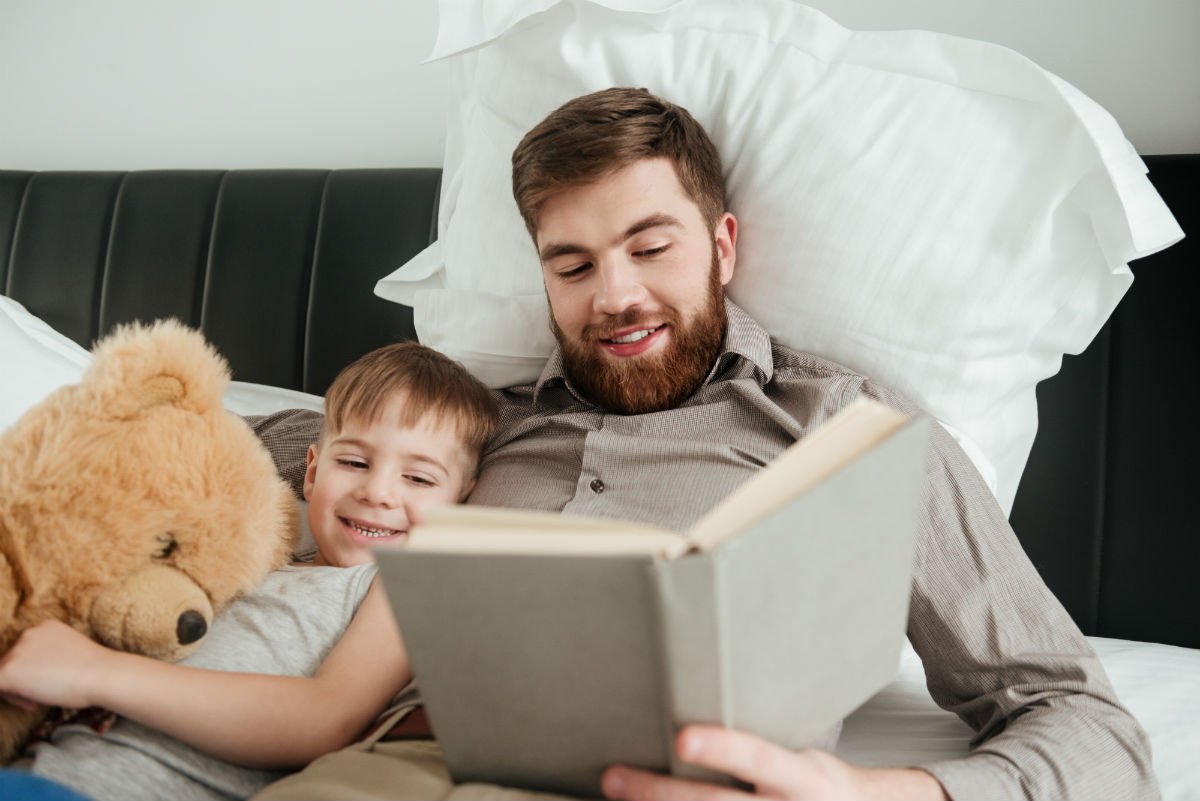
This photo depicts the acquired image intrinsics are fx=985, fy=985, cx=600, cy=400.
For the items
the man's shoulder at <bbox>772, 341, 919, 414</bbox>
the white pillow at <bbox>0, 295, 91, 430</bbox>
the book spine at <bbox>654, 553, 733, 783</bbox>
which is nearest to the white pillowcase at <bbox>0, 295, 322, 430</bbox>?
the white pillow at <bbox>0, 295, 91, 430</bbox>

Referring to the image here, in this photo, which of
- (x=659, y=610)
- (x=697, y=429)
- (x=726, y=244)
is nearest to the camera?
(x=659, y=610)

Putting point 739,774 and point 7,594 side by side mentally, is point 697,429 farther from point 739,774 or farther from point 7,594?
point 7,594

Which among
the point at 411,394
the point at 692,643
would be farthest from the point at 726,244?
the point at 692,643

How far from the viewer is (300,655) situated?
933 millimetres

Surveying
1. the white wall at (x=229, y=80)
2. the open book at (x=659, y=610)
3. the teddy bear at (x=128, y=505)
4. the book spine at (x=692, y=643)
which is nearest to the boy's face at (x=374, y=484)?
the teddy bear at (x=128, y=505)

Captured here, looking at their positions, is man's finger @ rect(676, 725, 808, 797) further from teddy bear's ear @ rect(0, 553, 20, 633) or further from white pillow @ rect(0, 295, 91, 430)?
white pillow @ rect(0, 295, 91, 430)

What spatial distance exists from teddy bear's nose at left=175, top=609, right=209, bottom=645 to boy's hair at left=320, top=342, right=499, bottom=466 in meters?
0.35

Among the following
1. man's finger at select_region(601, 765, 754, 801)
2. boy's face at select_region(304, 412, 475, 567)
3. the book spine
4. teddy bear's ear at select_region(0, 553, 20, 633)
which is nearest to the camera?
the book spine

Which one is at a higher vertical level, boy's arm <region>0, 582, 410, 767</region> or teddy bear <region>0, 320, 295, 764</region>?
teddy bear <region>0, 320, 295, 764</region>

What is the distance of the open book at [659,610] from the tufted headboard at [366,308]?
79 cm

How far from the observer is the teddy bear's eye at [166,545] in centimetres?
80

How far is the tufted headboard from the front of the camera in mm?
1271

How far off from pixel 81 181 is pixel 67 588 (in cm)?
150

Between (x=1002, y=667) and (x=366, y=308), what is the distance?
3.98 ft
